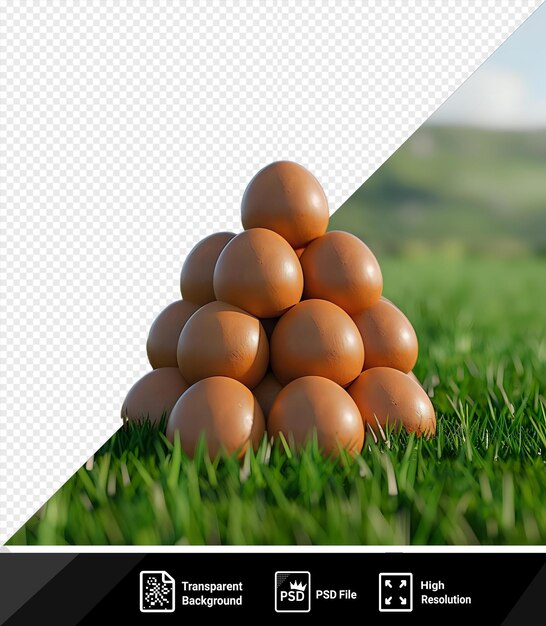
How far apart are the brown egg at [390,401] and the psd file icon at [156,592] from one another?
61 centimetres

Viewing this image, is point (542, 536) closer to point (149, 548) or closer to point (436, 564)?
point (436, 564)

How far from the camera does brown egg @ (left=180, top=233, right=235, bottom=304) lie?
1.45 meters

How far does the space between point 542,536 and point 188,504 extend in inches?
16.1

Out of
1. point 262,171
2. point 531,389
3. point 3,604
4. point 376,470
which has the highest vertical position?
point 262,171

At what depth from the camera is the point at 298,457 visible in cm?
121

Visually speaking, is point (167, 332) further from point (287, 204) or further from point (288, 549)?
point (288, 549)

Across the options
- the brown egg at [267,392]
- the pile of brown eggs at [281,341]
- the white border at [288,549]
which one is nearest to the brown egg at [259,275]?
the pile of brown eggs at [281,341]

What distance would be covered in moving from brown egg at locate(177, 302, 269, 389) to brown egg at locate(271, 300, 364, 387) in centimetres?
4

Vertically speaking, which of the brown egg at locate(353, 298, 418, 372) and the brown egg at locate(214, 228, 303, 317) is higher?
the brown egg at locate(214, 228, 303, 317)

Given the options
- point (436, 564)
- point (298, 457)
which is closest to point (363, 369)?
point (298, 457)

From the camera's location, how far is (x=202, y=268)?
4.77 feet

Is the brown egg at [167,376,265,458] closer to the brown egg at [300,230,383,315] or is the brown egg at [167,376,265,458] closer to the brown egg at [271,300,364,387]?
the brown egg at [271,300,364,387]

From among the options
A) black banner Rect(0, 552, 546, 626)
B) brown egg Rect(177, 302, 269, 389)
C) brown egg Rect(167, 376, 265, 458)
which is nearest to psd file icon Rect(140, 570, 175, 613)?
black banner Rect(0, 552, 546, 626)

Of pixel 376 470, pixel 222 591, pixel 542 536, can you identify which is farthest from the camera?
pixel 376 470
